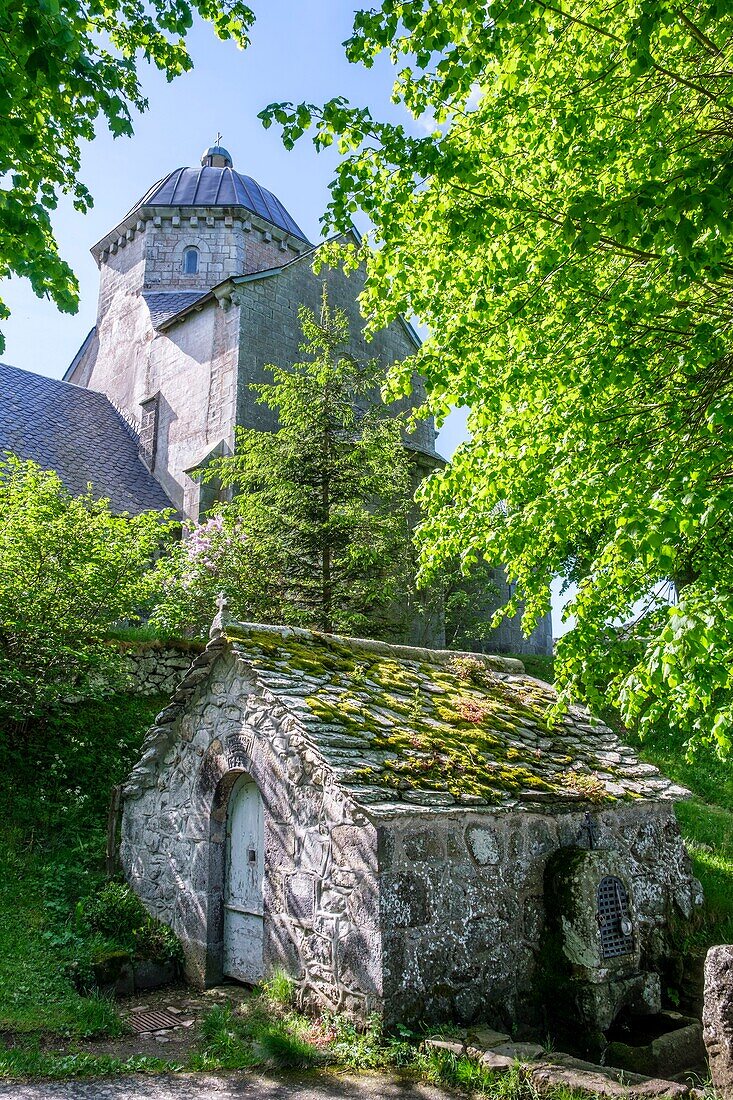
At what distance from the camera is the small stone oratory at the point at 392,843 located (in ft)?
17.8

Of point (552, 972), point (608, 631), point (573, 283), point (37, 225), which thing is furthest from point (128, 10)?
point (552, 972)

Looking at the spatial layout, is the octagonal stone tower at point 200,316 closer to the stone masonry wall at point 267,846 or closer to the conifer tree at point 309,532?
the conifer tree at point 309,532

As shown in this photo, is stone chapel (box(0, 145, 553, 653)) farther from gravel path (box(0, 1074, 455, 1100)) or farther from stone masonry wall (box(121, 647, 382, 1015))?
gravel path (box(0, 1074, 455, 1100))

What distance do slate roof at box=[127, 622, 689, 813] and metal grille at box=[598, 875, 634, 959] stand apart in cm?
70

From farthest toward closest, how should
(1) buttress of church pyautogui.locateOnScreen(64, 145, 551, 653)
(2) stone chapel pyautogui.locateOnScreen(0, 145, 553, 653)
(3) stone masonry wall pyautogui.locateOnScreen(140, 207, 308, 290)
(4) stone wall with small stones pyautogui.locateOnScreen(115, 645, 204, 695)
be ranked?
1. (3) stone masonry wall pyautogui.locateOnScreen(140, 207, 308, 290)
2. (1) buttress of church pyautogui.locateOnScreen(64, 145, 551, 653)
3. (2) stone chapel pyautogui.locateOnScreen(0, 145, 553, 653)
4. (4) stone wall with small stones pyautogui.locateOnScreen(115, 645, 204, 695)

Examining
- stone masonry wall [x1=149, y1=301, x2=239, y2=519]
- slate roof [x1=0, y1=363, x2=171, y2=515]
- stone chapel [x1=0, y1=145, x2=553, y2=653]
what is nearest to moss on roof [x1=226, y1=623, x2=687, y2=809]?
stone chapel [x1=0, y1=145, x2=553, y2=653]

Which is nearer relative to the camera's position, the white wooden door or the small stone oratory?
the small stone oratory

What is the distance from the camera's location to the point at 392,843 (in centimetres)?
538

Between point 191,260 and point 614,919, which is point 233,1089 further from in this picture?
point 191,260

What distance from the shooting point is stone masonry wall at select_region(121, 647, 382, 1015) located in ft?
17.6

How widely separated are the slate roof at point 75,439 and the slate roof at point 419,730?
916 centimetres

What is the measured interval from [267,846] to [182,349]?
1514cm

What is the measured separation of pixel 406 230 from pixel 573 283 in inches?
65.8

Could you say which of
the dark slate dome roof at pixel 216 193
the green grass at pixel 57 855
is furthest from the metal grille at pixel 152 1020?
the dark slate dome roof at pixel 216 193
